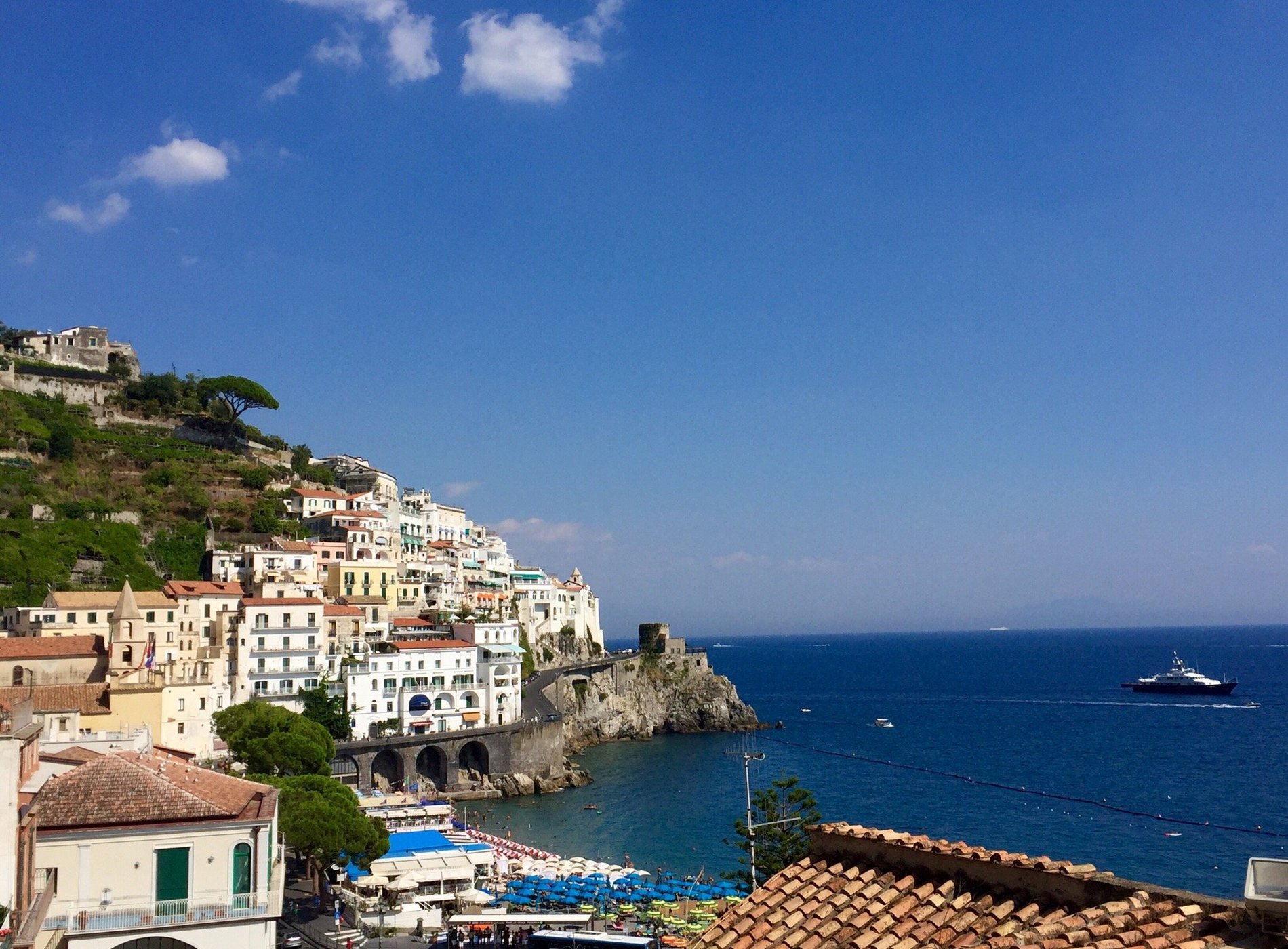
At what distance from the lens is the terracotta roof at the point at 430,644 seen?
70312mm

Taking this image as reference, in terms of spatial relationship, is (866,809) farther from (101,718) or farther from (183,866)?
(183,866)

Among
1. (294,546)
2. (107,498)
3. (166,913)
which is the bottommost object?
(166,913)

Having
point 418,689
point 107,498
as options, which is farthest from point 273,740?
point 107,498

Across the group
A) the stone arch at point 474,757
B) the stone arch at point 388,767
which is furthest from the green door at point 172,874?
the stone arch at point 474,757

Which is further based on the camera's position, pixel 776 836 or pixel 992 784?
pixel 992 784

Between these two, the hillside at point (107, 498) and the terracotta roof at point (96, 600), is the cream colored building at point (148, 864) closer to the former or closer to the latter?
the terracotta roof at point (96, 600)

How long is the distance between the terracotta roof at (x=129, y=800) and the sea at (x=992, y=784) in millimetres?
31821

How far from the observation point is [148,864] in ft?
64.4

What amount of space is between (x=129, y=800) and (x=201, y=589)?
159 feet

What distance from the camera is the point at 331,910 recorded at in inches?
1361

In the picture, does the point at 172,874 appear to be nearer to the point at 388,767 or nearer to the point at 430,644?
the point at 388,767

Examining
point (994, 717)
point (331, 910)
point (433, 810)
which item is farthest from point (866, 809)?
point (994, 717)

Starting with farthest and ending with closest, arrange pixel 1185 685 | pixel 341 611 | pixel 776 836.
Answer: pixel 1185 685 → pixel 341 611 → pixel 776 836

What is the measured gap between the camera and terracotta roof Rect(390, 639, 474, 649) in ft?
231
